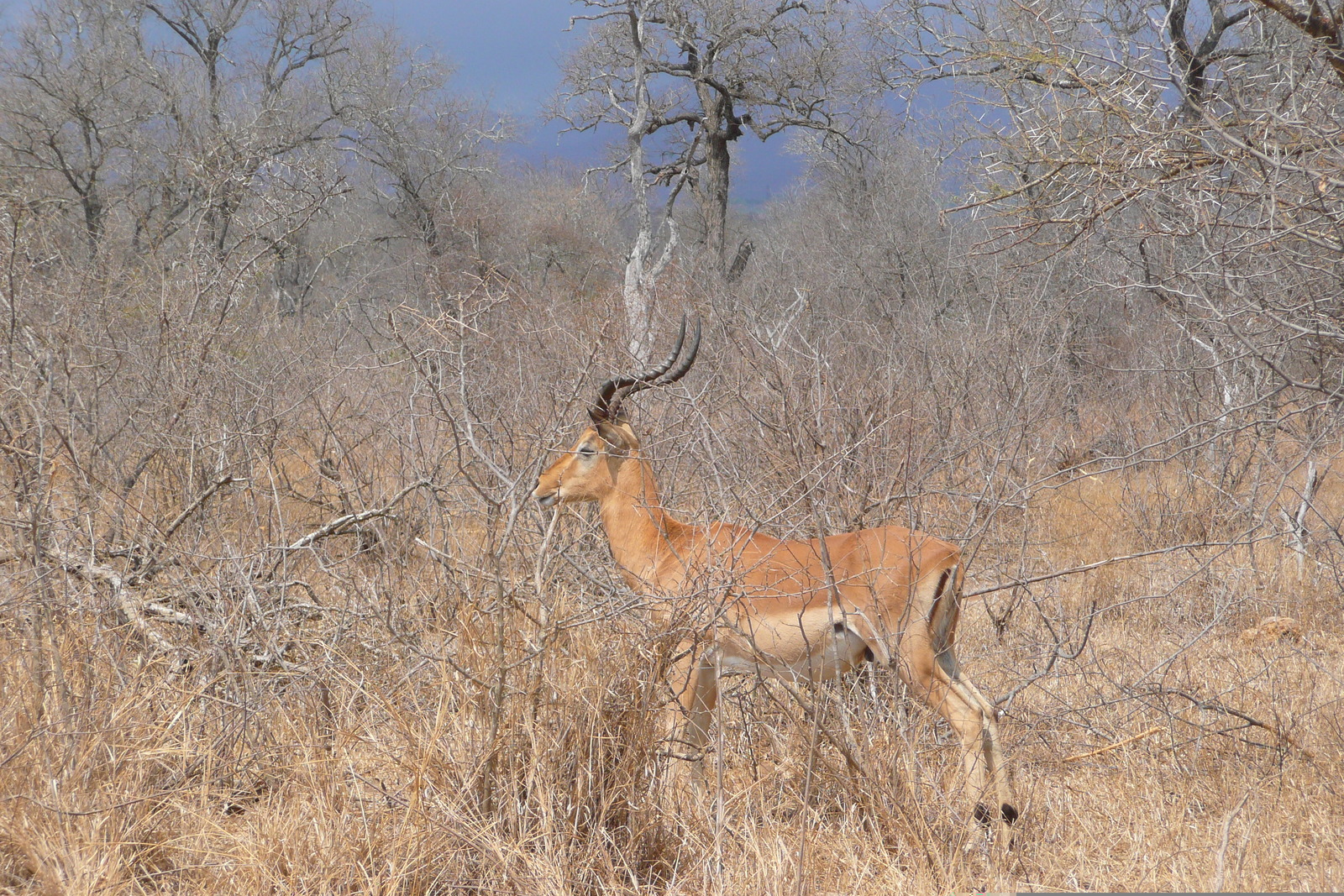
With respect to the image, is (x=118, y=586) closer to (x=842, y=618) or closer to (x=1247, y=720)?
(x=842, y=618)

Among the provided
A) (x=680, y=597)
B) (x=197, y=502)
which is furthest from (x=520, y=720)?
(x=197, y=502)

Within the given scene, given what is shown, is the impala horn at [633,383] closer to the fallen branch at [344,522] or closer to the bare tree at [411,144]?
the fallen branch at [344,522]

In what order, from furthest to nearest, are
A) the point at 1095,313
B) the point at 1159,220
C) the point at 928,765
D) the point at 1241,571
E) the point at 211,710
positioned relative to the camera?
the point at 1095,313
the point at 1241,571
the point at 1159,220
the point at 211,710
the point at 928,765

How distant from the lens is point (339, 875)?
3.27 m

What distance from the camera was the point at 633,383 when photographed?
5.30 meters

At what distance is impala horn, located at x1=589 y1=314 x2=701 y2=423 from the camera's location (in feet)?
16.3

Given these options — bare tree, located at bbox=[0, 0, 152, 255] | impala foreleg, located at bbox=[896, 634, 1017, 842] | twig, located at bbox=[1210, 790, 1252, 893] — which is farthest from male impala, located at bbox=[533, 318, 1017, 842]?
bare tree, located at bbox=[0, 0, 152, 255]

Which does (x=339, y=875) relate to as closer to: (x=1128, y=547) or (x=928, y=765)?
(x=928, y=765)

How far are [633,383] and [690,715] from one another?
190 cm

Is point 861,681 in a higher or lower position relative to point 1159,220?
lower

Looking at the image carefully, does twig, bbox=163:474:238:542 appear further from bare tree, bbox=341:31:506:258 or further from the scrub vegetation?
bare tree, bbox=341:31:506:258

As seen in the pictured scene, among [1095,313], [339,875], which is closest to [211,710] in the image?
[339,875]

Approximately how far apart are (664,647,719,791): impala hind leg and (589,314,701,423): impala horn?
4.57ft

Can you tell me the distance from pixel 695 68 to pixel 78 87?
44.2 ft
